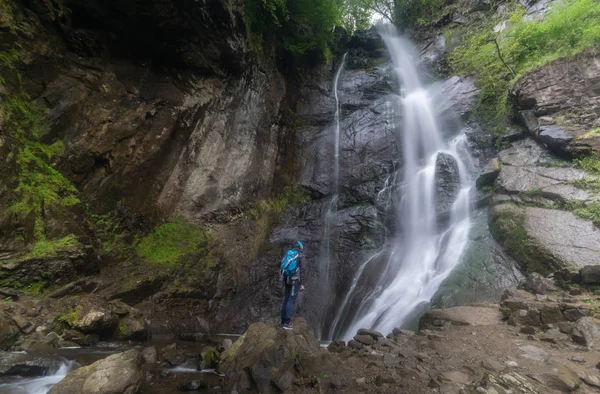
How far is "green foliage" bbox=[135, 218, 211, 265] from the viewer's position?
8508 mm

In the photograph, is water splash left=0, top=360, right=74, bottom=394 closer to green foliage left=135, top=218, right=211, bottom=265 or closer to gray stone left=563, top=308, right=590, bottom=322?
green foliage left=135, top=218, right=211, bottom=265

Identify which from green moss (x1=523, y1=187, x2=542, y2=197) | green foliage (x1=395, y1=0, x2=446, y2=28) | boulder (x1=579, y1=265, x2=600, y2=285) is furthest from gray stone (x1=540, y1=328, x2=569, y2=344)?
green foliage (x1=395, y1=0, x2=446, y2=28)

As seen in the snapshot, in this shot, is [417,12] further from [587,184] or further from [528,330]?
[528,330]

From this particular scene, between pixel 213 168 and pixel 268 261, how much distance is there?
3505 millimetres

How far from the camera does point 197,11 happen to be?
8969 mm

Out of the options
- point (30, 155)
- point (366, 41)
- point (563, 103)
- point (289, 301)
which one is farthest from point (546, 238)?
point (366, 41)

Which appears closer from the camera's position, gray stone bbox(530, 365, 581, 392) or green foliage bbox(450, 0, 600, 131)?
gray stone bbox(530, 365, 581, 392)

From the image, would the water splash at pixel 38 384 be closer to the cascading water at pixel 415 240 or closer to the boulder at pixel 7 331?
the boulder at pixel 7 331

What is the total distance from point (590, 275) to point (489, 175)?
4853mm

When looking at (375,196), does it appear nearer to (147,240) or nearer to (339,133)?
(339,133)

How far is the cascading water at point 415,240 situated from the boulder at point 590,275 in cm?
282

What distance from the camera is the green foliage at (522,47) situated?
10.9 m

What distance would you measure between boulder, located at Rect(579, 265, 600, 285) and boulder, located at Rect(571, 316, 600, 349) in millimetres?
1868

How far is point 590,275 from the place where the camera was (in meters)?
6.24
